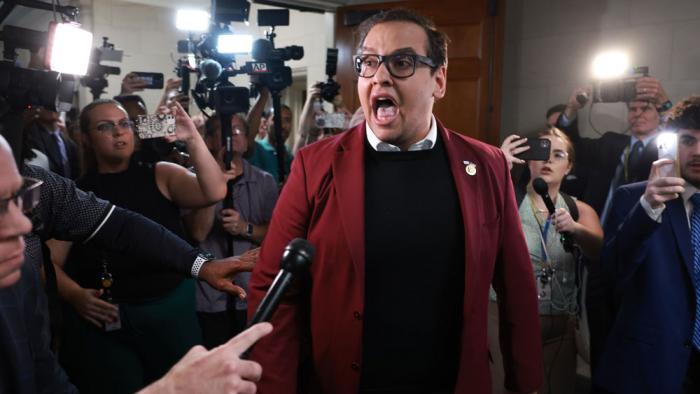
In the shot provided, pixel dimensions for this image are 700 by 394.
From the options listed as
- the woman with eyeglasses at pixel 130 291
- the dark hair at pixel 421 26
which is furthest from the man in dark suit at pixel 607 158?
the woman with eyeglasses at pixel 130 291

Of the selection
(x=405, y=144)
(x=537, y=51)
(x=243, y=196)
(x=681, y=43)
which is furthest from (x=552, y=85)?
(x=405, y=144)

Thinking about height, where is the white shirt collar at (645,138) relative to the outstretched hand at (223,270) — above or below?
above

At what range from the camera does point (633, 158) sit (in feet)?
9.47

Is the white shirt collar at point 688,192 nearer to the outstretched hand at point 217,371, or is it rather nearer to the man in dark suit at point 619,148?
the man in dark suit at point 619,148

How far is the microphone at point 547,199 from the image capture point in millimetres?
1874

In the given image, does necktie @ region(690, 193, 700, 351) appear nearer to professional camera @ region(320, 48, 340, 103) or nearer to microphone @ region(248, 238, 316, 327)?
microphone @ region(248, 238, 316, 327)

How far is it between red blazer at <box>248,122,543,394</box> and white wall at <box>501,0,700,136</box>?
2537mm

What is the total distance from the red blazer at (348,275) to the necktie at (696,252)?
680mm

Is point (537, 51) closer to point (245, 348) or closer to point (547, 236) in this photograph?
point (547, 236)

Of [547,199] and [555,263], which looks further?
[555,263]

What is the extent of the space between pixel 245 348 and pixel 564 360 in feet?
6.20

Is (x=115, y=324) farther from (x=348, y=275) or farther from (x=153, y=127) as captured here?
(x=348, y=275)

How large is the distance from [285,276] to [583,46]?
11.8 feet

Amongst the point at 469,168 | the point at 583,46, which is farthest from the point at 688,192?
the point at 583,46
